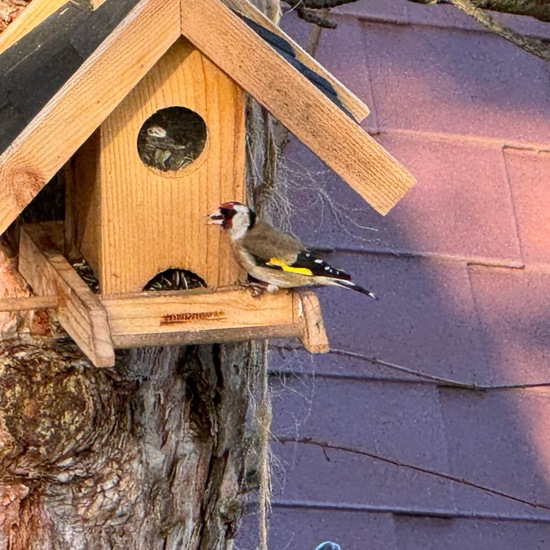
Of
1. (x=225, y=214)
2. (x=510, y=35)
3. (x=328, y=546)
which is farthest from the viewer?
(x=328, y=546)

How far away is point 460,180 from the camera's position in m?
3.67

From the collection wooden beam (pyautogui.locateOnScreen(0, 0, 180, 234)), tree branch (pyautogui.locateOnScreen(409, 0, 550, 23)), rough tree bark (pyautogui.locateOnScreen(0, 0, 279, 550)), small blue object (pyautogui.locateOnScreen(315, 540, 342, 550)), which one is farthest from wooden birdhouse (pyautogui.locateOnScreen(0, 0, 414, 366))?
small blue object (pyautogui.locateOnScreen(315, 540, 342, 550))

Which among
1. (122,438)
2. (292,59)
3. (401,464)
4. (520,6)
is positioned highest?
(520,6)

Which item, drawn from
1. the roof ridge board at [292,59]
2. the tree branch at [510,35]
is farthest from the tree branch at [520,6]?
the roof ridge board at [292,59]

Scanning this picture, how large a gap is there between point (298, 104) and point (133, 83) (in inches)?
10.4

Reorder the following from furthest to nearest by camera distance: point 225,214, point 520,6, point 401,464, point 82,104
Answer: point 401,464 < point 520,6 < point 225,214 < point 82,104

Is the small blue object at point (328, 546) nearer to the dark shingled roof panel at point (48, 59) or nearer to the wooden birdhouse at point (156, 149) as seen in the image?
the wooden birdhouse at point (156, 149)

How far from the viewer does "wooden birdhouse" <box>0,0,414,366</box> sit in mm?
2215

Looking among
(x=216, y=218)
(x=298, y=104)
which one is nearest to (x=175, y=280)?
(x=216, y=218)

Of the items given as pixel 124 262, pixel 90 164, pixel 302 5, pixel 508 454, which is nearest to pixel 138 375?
pixel 124 262

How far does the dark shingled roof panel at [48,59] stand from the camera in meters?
2.33

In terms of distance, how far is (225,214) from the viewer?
96.4 inches

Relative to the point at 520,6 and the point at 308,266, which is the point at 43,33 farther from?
the point at 520,6

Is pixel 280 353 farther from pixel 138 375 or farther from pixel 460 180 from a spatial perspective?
pixel 138 375
